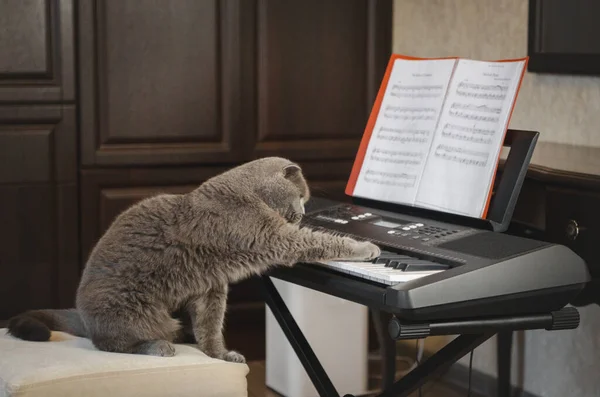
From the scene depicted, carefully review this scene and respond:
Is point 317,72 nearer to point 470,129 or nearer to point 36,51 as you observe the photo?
point 36,51

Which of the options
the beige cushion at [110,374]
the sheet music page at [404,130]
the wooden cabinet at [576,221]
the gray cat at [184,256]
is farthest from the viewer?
the sheet music page at [404,130]

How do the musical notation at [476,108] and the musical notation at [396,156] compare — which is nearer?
the musical notation at [476,108]

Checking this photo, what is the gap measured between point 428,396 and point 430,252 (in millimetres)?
1490

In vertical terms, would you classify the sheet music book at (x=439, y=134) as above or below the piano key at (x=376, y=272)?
above

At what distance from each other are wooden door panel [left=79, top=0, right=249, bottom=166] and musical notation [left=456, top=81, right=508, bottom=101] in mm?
1581

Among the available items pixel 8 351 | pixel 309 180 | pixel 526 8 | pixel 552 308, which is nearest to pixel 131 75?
pixel 309 180

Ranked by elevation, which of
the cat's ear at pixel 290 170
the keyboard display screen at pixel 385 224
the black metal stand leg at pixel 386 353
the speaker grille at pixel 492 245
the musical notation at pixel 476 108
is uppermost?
the musical notation at pixel 476 108

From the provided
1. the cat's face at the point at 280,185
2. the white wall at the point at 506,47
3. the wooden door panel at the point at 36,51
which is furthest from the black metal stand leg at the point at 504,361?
the wooden door panel at the point at 36,51

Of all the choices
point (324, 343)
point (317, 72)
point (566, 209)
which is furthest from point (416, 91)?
point (317, 72)

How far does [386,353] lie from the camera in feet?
11.5

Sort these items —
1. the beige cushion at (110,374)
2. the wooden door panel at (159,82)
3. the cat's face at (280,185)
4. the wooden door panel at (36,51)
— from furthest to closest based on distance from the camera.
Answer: the wooden door panel at (159,82) < the wooden door panel at (36,51) < the cat's face at (280,185) < the beige cushion at (110,374)

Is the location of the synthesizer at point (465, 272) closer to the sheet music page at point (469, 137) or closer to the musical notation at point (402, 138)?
the sheet music page at point (469, 137)

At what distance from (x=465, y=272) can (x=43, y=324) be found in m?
1.02

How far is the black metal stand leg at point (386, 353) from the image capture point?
3447 mm
